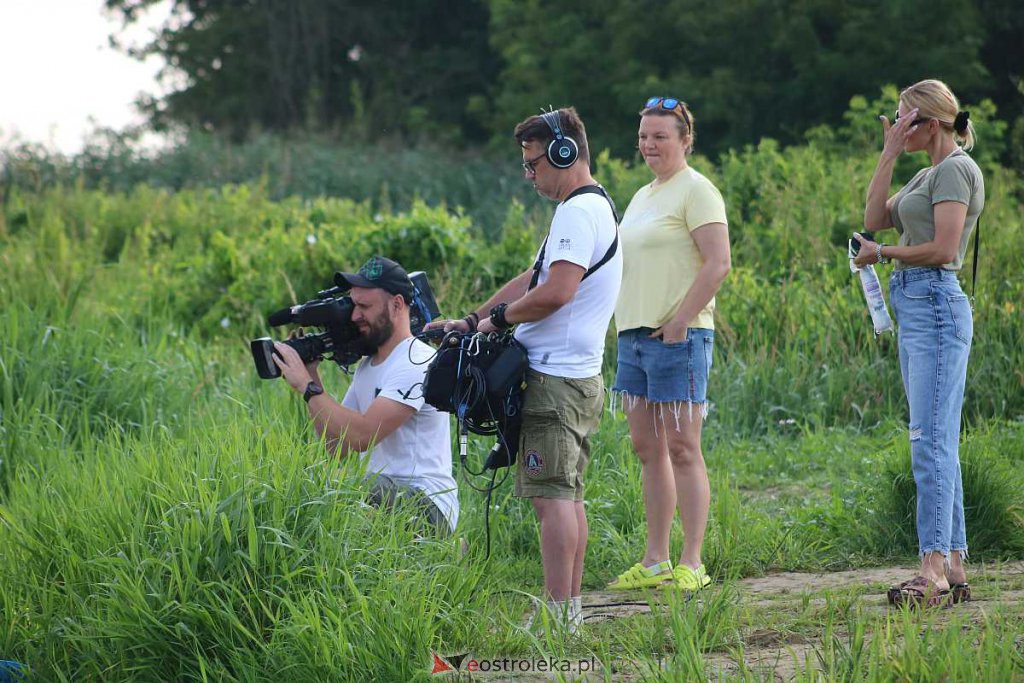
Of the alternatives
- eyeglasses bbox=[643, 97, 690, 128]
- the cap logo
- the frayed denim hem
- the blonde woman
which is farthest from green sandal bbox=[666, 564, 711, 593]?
eyeglasses bbox=[643, 97, 690, 128]

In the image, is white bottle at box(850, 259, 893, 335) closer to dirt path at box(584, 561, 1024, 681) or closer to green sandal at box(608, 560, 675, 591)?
dirt path at box(584, 561, 1024, 681)

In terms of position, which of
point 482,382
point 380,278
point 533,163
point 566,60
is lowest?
point 482,382

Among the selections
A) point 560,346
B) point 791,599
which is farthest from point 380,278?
point 791,599

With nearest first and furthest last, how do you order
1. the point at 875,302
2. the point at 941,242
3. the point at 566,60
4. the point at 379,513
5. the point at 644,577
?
1. the point at 379,513
2. the point at 941,242
3. the point at 875,302
4. the point at 644,577
5. the point at 566,60

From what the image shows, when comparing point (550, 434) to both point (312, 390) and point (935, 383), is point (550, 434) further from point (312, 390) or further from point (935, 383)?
point (935, 383)

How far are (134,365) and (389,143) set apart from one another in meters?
19.9

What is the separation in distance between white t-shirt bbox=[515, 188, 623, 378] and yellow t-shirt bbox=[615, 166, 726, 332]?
0.66 metres

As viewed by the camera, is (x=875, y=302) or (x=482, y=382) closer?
(x=482, y=382)

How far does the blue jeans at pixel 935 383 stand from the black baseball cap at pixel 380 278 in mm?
1873

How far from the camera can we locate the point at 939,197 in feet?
14.2

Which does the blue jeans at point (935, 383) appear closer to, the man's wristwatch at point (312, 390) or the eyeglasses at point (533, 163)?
the eyeglasses at point (533, 163)

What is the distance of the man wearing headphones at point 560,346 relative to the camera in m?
4.25

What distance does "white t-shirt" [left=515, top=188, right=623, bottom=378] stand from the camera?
420 centimetres

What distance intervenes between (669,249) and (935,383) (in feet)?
3.85
